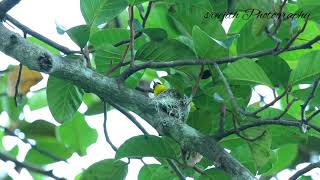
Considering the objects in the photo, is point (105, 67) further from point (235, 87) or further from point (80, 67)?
point (235, 87)

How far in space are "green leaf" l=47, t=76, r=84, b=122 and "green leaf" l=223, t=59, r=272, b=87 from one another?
0.44m

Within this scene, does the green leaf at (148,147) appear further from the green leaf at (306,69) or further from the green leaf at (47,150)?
the green leaf at (47,150)

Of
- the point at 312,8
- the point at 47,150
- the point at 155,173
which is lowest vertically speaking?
the point at 47,150

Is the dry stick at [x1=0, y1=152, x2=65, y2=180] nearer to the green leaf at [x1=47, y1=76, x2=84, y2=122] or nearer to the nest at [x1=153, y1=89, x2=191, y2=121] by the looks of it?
the green leaf at [x1=47, y1=76, x2=84, y2=122]

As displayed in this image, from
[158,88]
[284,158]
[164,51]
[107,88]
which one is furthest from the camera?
[284,158]

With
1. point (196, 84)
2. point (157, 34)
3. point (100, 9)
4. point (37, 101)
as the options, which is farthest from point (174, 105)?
point (37, 101)

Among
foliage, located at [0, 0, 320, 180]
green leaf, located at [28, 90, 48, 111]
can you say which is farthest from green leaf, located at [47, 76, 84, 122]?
green leaf, located at [28, 90, 48, 111]

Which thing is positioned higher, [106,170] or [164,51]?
[164,51]

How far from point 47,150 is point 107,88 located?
0.54 meters

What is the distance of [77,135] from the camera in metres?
1.87

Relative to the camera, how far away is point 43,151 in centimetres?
177

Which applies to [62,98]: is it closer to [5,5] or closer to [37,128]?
[37,128]

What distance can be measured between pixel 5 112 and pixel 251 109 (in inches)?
28.9

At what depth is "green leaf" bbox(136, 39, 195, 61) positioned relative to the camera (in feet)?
4.70
